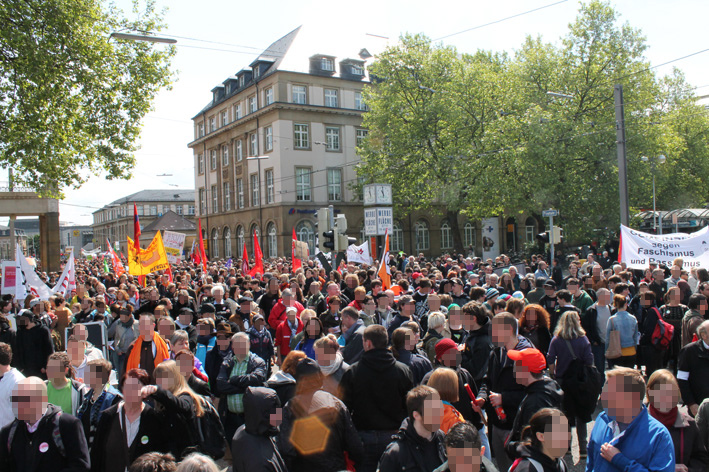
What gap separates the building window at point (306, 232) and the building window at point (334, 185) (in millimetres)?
2902

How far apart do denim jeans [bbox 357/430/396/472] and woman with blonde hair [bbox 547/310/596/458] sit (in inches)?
89.5

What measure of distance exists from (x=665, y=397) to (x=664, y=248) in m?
9.74

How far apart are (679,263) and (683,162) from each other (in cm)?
4313

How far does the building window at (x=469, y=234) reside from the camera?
180 feet

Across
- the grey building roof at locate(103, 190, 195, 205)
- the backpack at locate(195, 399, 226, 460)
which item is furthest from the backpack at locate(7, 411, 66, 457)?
the grey building roof at locate(103, 190, 195, 205)

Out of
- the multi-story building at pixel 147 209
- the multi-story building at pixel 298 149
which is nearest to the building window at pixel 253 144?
the multi-story building at pixel 298 149

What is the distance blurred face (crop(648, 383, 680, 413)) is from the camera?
4.21 metres

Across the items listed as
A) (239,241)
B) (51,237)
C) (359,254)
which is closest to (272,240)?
(239,241)

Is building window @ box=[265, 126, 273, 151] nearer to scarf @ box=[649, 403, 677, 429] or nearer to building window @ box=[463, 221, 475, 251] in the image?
building window @ box=[463, 221, 475, 251]

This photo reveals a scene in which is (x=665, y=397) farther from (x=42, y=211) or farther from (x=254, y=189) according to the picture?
(x=254, y=189)

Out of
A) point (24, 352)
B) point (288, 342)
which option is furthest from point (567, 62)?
point (24, 352)

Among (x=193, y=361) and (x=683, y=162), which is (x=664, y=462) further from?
(x=683, y=162)

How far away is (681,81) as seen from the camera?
52.5m

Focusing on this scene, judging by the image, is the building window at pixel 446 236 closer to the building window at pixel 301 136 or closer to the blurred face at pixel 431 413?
the building window at pixel 301 136
